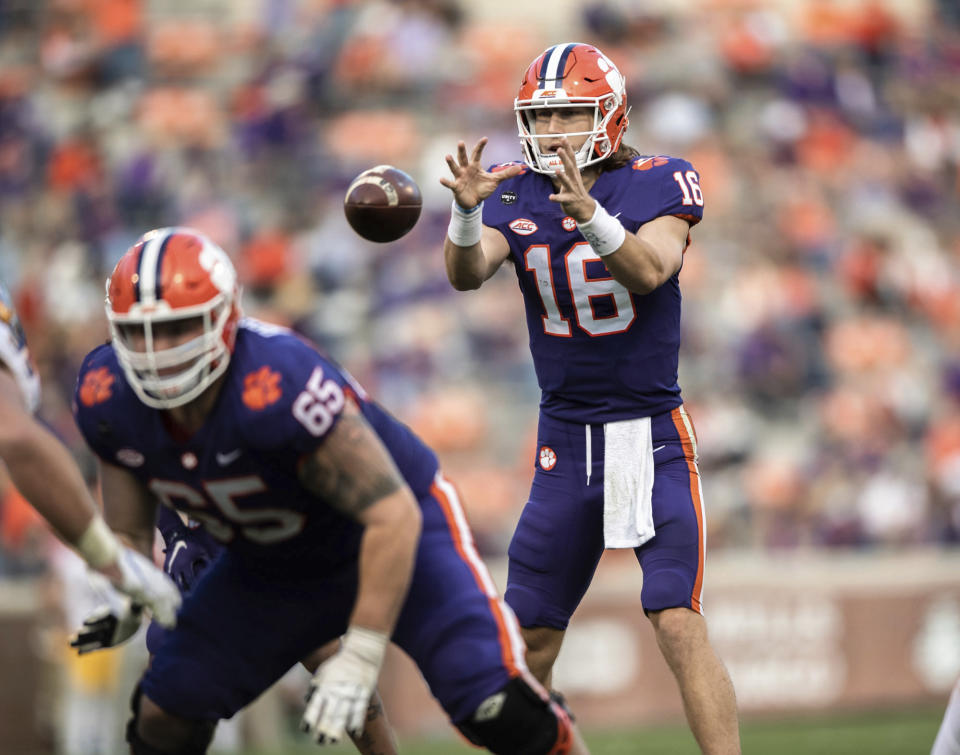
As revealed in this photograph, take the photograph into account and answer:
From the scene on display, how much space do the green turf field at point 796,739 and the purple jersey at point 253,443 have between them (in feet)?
14.5

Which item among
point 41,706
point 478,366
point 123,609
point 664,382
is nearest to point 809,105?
point 478,366

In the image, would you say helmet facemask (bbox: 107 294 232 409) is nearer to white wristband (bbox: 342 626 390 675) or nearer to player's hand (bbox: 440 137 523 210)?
white wristband (bbox: 342 626 390 675)

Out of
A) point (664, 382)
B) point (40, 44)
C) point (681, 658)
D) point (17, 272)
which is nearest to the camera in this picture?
point (681, 658)

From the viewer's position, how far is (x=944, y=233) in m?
12.7

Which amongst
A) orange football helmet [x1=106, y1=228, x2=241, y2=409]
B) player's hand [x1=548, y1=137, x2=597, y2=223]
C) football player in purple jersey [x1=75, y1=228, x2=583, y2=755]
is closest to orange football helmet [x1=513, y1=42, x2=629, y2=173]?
player's hand [x1=548, y1=137, x2=597, y2=223]

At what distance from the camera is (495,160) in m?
12.1

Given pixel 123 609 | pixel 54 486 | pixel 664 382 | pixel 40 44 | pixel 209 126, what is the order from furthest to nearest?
pixel 40 44, pixel 209 126, pixel 664 382, pixel 123 609, pixel 54 486

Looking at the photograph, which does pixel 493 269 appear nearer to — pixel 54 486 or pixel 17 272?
pixel 54 486

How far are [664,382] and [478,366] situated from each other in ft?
20.3

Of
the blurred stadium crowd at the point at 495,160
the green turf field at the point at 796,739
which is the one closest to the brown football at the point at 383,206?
the green turf field at the point at 796,739

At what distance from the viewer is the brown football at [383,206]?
484 centimetres

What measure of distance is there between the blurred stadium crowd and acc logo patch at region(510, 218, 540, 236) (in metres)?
5.35

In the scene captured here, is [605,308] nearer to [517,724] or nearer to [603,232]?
[603,232]

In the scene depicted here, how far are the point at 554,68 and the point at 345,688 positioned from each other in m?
2.23
